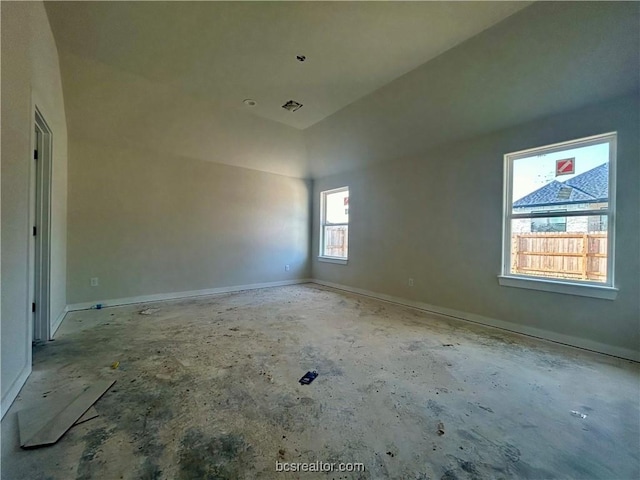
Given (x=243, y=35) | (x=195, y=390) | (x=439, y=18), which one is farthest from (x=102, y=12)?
(x=195, y=390)

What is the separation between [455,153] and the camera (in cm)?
390

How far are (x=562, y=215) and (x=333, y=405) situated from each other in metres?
3.20

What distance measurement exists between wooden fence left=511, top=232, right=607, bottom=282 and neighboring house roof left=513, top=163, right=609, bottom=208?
366 mm

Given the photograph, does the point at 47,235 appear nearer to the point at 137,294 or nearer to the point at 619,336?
the point at 137,294

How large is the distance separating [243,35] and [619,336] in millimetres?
4626

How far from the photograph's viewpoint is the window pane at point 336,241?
19.3 feet

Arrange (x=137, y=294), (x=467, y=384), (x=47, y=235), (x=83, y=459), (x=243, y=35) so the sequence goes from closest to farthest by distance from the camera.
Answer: (x=83, y=459) → (x=467, y=384) → (x=243, y=35) → (x=47, y=235) → (x=137, y=294)

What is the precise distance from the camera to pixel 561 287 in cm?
292

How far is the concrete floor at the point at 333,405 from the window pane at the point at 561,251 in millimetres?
820

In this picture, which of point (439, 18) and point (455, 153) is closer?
point (439, 18)

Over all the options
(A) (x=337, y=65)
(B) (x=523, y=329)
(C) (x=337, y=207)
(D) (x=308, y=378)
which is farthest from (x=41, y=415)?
(C) (x=337, y=207)

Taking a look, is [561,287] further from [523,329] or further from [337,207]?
[337,207]

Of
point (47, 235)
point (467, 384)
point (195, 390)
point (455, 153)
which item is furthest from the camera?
point (455, 153)

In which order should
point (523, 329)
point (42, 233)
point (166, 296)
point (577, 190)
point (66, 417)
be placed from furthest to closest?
point (166, 296)
point (523, 329)
point (577, 190)
point (42, 233)
point (66, 417)
